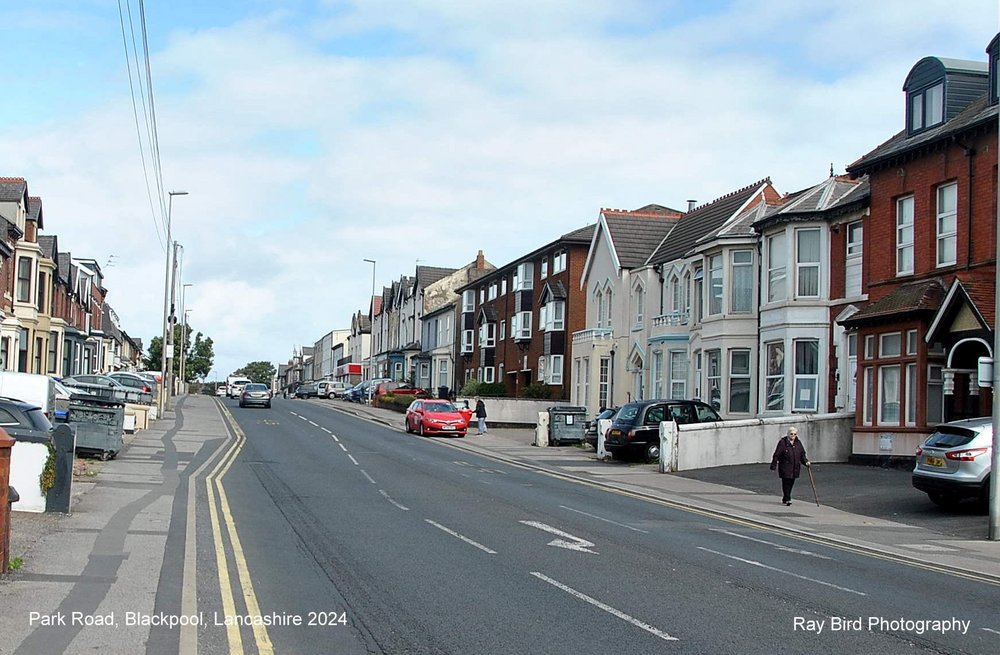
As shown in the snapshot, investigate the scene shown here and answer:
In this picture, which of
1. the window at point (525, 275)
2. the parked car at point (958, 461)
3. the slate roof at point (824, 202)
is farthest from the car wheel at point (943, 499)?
the window at point (525, 275)

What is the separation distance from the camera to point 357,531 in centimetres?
1509

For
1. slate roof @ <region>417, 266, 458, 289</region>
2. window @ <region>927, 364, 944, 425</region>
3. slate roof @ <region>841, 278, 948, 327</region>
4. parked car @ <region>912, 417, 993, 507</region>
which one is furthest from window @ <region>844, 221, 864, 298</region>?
slate roof @ <region>417, 266, 458, 289</region>

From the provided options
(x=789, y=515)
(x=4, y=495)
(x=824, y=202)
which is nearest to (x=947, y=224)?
(x=824, y=202)

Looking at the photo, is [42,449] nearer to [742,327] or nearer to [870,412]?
[870,412]

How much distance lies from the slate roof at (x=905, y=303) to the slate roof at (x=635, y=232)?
18970 mm

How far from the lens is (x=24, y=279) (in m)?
48.7

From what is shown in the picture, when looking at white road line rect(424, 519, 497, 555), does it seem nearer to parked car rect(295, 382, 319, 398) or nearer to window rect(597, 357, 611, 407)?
window rect(597, 357, 611, 407)

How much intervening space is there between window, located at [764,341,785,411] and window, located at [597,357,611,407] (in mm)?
14957

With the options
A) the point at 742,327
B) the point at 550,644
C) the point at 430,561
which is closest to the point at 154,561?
the point at 430,561

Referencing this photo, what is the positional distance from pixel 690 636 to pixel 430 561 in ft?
14.4

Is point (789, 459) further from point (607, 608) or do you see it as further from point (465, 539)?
point (607, 608)

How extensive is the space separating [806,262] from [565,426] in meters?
10.9

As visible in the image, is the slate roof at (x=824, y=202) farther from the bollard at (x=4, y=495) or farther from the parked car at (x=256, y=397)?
the parked car at (x=256, y=397)

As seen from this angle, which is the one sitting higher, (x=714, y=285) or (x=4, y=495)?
(x=714, y=285)
